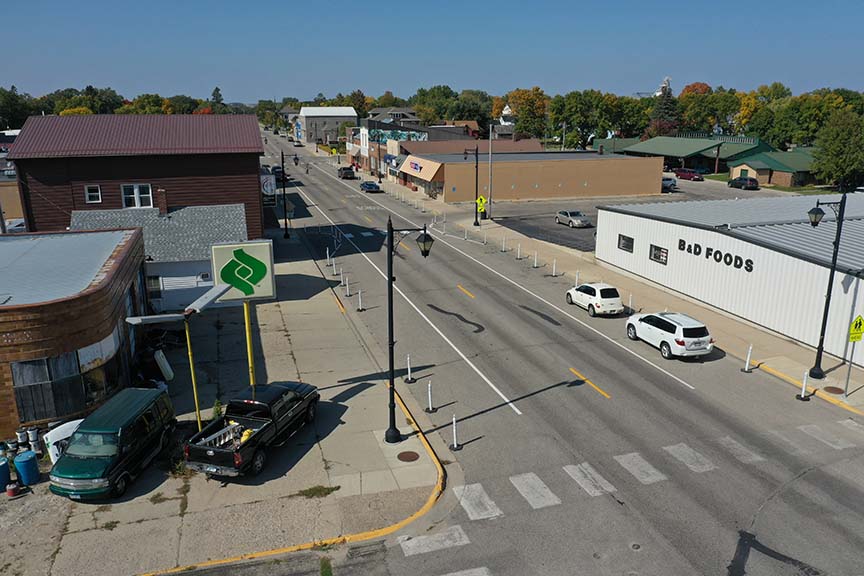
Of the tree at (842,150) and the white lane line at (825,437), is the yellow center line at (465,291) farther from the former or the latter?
the tree at (842,150)

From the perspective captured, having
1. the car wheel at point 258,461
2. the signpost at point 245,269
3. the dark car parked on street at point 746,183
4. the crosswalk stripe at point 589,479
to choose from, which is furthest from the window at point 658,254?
the dark car parked on street at point 746,183

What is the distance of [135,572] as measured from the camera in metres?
13.8

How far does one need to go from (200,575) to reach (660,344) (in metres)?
19.3

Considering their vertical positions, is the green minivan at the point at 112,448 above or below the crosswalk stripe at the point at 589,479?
above

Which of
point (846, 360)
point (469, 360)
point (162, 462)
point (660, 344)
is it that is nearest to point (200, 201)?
point (469, 360)

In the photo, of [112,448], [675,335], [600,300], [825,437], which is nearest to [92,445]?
[112,448]

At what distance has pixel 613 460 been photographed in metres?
18.2

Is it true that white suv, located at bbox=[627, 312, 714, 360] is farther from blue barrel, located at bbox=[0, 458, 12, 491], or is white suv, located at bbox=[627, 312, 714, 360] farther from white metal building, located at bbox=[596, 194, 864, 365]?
blue barrel, located at bbox=[0, 458, 12, 491]

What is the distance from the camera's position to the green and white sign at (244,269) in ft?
75.4

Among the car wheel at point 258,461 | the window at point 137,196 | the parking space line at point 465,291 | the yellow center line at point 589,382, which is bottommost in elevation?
the yellow center line at point 589,382

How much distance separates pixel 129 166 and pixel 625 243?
1200 inches

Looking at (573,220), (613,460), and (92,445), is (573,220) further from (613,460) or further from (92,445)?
(92,445)

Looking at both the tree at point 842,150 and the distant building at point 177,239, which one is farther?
the tree at point 842,150

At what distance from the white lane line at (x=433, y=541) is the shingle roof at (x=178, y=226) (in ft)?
77.4
